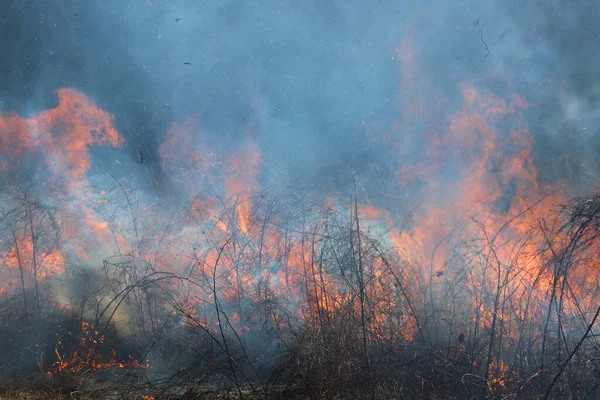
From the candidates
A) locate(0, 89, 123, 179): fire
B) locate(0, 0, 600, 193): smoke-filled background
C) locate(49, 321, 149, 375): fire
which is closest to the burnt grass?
locate(49, 321, 149, 375): fire

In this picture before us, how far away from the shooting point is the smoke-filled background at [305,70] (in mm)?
8703

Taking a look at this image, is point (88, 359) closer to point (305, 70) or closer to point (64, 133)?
point (64, 133)

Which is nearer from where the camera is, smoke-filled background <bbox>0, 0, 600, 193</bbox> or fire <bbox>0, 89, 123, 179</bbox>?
smoke-filled background <bbox>0, 0, 600, 193</bbox>

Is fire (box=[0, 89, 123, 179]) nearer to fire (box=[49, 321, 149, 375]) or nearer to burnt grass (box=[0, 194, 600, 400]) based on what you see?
burnt grass (box=[0, 194, 600, 400])

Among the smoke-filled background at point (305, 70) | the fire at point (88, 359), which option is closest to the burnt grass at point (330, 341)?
the fire at point (88, 359)

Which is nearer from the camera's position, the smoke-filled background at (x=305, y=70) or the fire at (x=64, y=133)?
the smoke-filled background at (x=305, y=70)

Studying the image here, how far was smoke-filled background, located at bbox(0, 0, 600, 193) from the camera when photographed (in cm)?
870

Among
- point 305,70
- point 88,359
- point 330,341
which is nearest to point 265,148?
point 305,70

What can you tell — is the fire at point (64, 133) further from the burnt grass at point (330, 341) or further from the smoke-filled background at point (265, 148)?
the burnt grass at point (330, 341)

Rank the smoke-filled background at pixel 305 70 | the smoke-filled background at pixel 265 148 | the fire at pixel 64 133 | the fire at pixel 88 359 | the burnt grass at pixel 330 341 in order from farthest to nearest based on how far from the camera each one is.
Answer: the fire at pixel 64 133, the smoke-filled background at pixel 305 70, the smoke-filled background at pixel 265 148, the fire at pixel 88 359, the burnt grass at pixel 330 341

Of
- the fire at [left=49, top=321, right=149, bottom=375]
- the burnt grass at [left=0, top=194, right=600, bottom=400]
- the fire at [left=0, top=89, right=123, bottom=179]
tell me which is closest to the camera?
the burnt grass at [left=0, top=194, right=600, bottom=400]

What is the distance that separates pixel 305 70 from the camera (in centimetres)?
936

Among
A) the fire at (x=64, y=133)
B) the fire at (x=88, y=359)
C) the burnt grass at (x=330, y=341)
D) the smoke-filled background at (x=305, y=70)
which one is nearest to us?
the burnt grass at (x=330, y=341)

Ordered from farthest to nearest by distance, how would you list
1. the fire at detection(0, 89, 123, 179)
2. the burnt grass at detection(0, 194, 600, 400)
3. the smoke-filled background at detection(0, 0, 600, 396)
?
1. the fire at detection(0, 89, 123, 179)
2. the smoke-filled background at detection(0, 0, 600, 396)
3. the burnt grass at detection(0, 194, 600, 400)
